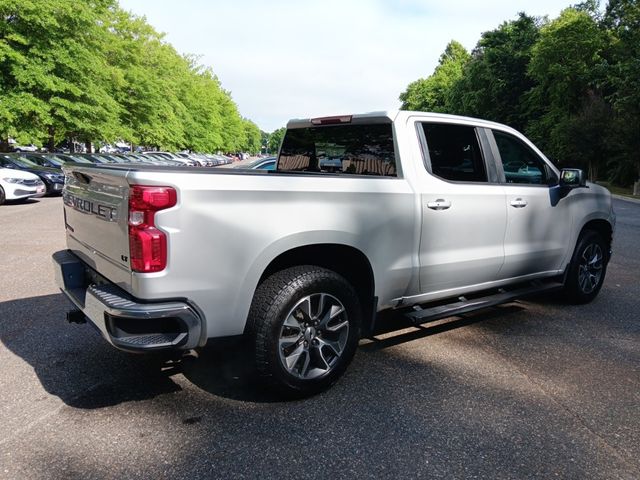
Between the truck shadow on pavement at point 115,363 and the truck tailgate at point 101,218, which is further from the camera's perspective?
the truck shadow on pavement at point 115,363

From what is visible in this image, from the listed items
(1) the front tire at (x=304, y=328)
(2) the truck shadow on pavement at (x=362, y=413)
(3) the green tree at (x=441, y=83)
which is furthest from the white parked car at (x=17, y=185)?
(3) the green tree at (x=441, y=83)

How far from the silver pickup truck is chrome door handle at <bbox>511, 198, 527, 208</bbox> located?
15 millimetres

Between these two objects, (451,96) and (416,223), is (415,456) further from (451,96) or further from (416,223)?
(451,96)

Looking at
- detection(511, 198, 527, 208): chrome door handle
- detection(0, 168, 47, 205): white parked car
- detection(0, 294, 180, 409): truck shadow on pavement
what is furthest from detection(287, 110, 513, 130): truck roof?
detection(0, 168, 47, 205): white parked car

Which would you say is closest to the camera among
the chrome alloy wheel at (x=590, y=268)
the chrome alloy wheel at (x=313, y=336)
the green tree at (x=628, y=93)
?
the chrome alloy wheel at (x=313, y=336)

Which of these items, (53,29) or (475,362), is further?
(53,29)

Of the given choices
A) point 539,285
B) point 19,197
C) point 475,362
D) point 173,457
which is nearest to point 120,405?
point 173,457

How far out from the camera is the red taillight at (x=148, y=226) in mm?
2635

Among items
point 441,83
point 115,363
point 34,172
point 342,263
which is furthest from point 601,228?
point 441,83

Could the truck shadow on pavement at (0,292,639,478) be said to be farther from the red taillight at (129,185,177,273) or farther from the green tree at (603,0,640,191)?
the green tree at (603,0,640,191)

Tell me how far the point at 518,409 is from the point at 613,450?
0.56m

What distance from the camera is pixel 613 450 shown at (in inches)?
110

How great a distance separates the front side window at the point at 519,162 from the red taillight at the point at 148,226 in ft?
10.0

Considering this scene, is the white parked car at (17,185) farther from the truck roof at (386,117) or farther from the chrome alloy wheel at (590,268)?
the chrome alloy wheel at (590,268)
